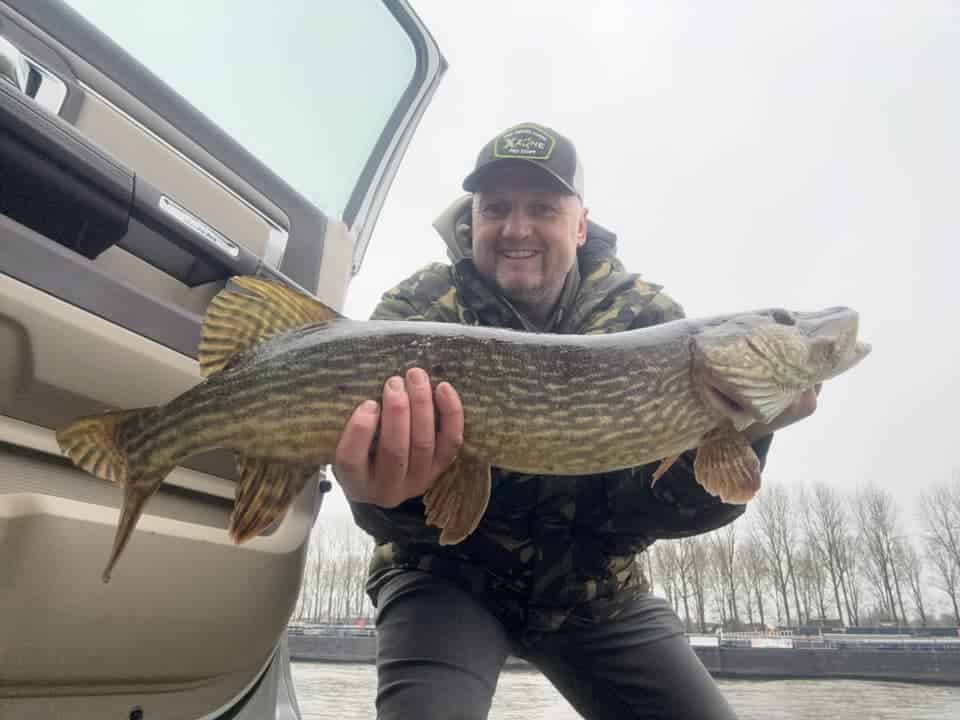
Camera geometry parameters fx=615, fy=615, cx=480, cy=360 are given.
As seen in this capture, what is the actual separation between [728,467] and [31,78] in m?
1.58

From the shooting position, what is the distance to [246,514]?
3.71ft

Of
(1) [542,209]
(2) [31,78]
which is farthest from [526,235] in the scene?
(2) [31,78]

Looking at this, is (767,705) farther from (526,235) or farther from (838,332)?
(526,235)

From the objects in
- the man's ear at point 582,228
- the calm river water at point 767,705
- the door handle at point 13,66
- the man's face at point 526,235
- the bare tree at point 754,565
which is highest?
the bare tree at point 754,565

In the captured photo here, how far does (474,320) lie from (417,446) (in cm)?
66

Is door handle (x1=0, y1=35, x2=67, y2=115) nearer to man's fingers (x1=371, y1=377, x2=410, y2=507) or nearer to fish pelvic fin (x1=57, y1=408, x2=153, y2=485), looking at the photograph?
fish pelvic fin (x1=57, y1=408, x2=153, y2=485)

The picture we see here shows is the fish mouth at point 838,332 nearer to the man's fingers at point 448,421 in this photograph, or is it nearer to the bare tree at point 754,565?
the man's fingers at point 448,421

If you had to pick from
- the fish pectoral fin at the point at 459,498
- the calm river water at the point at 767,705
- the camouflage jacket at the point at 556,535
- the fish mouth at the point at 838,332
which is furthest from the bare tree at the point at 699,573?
the fish pectoral fin at the point at 459,498

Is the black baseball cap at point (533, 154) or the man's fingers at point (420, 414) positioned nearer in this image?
the man's fingers at point (420, 414)

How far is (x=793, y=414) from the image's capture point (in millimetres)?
1543

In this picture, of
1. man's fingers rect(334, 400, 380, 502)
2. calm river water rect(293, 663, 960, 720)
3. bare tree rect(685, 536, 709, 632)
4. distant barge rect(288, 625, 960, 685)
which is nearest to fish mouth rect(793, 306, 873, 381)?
man's fingers rect(334, 400, 380, 502)

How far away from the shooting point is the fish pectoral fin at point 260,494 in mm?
1121

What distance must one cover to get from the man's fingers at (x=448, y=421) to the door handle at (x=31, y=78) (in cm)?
83

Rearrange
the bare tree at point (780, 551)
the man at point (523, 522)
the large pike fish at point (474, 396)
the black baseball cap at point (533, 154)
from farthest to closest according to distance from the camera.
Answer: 1. the bare tree at point (780, 551)
2. the black baseball cap at point (533, 154)
3. the man at point (523, 522)
4. the large pike fish at point (474, 396)
